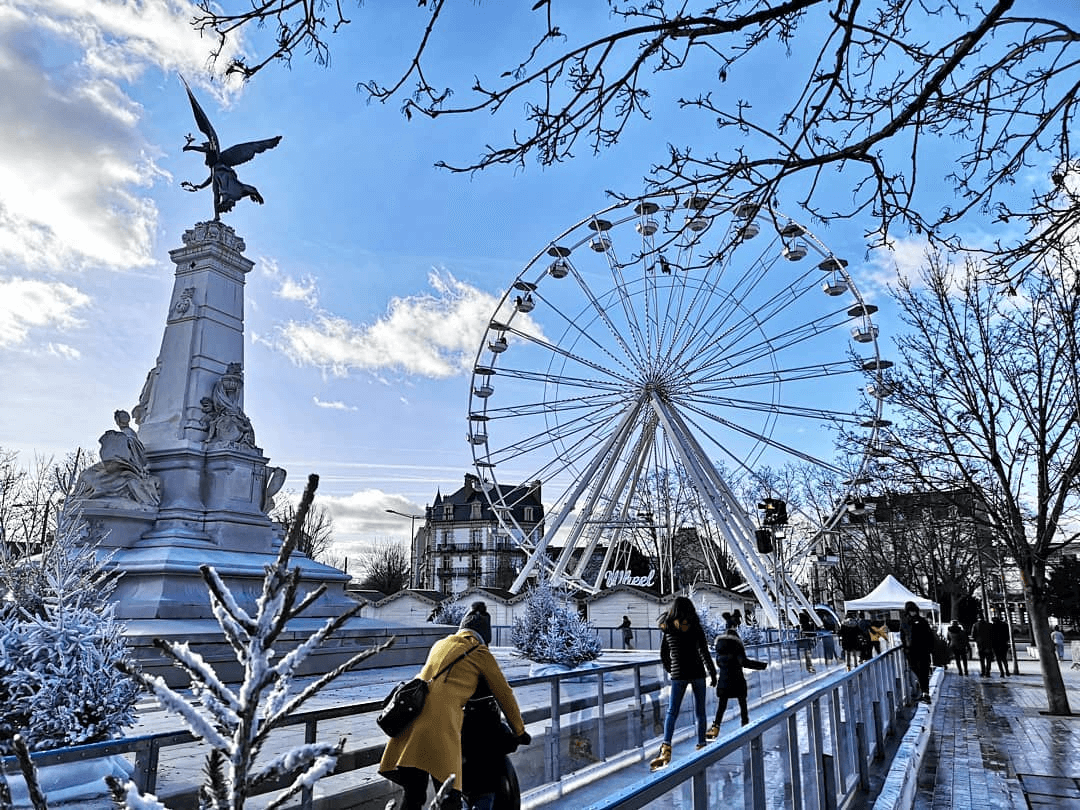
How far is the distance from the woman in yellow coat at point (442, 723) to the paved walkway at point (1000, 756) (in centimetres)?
448

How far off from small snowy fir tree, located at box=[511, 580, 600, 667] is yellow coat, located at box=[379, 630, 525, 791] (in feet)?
41.9

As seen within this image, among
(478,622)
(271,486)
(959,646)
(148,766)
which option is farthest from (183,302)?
(959,646)

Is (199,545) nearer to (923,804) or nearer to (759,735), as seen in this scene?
(923,804)

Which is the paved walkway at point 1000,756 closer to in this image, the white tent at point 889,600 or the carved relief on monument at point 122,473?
the white tent at point 889,600

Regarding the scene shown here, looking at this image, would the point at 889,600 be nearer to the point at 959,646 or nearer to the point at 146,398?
the point at 959,646

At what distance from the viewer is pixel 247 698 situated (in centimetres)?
141

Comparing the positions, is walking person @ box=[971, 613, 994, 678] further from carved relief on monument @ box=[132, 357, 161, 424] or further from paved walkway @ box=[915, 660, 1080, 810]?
carved relief on monument @ box=[132, 357, 161, 424]

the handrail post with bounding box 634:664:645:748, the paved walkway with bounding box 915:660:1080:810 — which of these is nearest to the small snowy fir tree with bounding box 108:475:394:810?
the paved walkway with bounding box 915:660:1080:810

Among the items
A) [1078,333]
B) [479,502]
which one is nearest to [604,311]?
[1078,333]

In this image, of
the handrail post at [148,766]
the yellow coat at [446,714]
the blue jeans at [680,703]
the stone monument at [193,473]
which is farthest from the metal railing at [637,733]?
Answer: the stone monument at [193,473]

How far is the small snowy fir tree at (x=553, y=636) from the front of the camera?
16688 mm

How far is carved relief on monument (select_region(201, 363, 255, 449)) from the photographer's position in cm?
1639

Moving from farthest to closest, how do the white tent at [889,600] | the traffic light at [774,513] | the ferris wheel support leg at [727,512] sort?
the white tent at [889,600] < the ferris wheel support leg at [727,512] < the traffic light at [774,513]

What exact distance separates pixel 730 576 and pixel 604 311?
3504 centimetres
